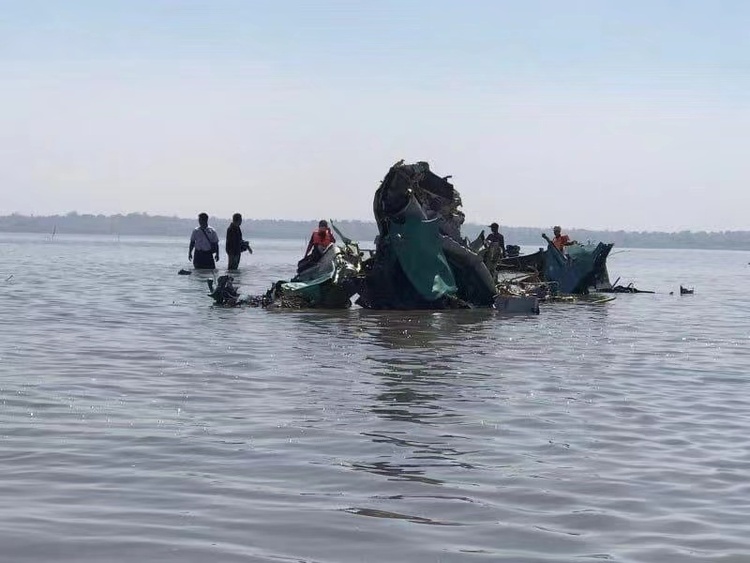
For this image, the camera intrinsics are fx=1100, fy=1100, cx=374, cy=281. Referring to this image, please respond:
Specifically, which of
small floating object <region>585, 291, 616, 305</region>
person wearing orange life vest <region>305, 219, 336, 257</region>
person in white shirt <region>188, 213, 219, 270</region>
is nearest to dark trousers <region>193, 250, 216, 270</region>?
person in white shirt <region>188, 213, 219, 270</region>

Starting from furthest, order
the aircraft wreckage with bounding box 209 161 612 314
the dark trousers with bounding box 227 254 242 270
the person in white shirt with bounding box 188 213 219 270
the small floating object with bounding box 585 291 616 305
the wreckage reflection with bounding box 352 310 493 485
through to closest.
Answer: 1. the dark trousers with bounding box 227 254 242 270
2. the person in white shirt with bounding box 188 213 219 270
3. the small floating object with bounding box 585 291 616 305
4. the aircraft wreckage with bounding box 209 161 612 314
5. the wreckage reflection with bounding box 352 310 493 485

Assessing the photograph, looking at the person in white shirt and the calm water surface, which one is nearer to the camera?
the calm water surface

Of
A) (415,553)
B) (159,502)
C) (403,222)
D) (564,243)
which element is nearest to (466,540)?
(415,553)

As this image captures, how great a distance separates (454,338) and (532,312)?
224 inches

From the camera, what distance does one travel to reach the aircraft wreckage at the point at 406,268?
21906mm

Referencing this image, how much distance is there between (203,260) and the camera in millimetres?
33906

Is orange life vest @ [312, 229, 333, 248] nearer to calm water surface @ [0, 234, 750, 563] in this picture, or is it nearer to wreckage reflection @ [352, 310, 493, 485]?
wreckage reflection @ [352, 310, 493, 485]

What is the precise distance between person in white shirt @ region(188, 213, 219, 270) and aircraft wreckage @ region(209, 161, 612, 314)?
9.73 meters

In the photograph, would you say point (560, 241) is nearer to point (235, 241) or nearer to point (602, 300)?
point (602, 300)

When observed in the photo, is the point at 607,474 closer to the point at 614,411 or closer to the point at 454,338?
the point at 614,411

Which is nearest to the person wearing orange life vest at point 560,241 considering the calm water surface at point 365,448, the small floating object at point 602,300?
the small floating object at point 602,300

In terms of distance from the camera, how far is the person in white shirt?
3231 centimetres

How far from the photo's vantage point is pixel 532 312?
22047mm

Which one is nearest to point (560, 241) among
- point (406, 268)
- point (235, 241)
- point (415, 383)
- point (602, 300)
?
point (602, 300)
